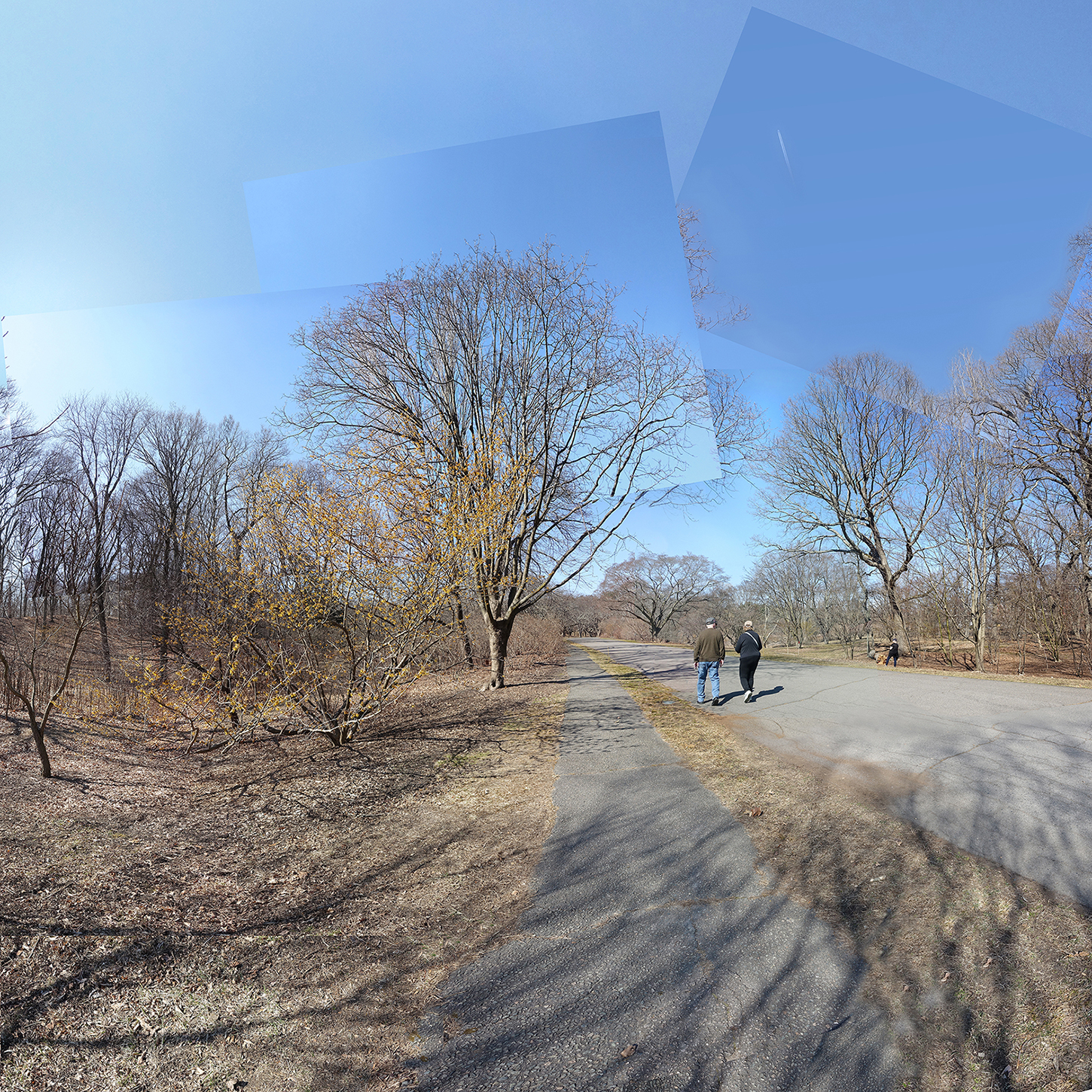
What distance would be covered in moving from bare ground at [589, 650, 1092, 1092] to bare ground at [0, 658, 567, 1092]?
1892 millimetres

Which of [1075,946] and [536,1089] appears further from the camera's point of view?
[1075,946]

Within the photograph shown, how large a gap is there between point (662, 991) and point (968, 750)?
5042mm

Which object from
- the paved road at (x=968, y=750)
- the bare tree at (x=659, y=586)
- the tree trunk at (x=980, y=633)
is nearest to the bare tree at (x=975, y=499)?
the tree trunk at (x=980, y=633)

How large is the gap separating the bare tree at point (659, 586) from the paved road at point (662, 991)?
41923 mm

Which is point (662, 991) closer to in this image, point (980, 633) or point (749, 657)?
point (749, 657)

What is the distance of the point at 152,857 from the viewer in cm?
422

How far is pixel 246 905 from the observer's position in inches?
144

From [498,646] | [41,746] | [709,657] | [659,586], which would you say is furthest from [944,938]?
[659,586]

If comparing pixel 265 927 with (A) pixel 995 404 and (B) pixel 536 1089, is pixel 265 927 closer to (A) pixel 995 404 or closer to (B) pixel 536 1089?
(B) pixel 536 1089

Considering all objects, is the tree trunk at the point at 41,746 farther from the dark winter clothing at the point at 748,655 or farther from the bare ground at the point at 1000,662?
the bare ground at the point at 1000,662

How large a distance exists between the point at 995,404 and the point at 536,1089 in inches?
774

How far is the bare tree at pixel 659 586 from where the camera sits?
46.8 meters

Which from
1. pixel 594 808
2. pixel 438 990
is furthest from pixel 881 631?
pixel 438 990

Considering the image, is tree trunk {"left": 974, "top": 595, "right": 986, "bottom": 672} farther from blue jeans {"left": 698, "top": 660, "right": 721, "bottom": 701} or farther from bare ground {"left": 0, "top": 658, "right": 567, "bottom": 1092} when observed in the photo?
bare ground {"left": 0, "top": 658, "right": 567, "bottom": 1092}
